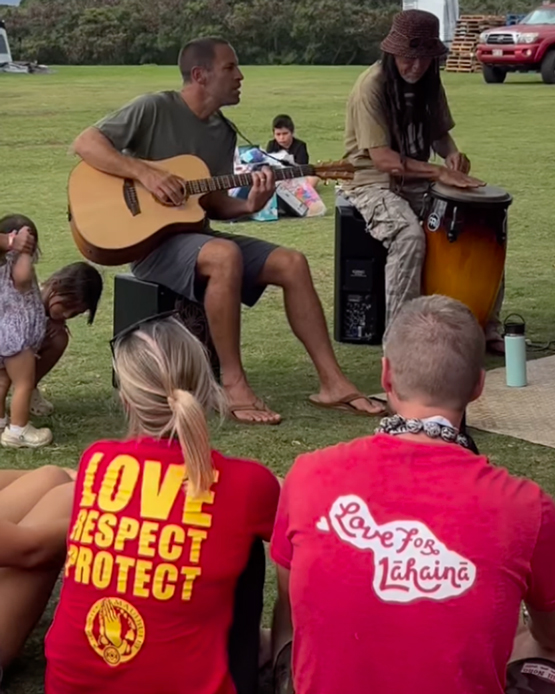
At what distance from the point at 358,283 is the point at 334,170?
95 cm

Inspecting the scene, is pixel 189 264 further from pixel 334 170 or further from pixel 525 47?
pixel 525 47

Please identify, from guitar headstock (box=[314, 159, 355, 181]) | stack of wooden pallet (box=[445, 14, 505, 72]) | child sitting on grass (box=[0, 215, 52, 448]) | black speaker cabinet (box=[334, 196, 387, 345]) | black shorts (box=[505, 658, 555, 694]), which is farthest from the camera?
stack of wooden pallet (box=[445, 14, 505, 72])

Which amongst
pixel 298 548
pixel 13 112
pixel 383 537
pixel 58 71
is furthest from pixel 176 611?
pixel 58 71

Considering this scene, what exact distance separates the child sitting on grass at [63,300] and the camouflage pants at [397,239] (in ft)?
5.25

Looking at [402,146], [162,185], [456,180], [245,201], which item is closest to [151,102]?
[162,185]

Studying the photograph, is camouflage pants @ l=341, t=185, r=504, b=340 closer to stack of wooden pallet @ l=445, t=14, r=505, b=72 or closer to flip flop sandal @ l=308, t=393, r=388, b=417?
flip flop sandal @ l=308, t=393, r=388, b=417

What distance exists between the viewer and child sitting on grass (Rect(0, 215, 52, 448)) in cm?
421

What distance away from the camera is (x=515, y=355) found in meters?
4.98

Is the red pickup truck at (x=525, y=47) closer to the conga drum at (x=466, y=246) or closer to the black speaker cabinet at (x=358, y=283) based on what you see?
the black speaker cabinet at (x=358, y=283)

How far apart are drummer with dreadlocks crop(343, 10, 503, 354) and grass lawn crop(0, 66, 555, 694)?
1.65 ft

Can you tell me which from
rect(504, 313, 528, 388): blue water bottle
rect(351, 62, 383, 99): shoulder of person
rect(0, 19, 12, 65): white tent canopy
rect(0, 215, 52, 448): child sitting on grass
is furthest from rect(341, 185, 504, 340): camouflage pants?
rect(0, 19, 12, 65): white tent canopy

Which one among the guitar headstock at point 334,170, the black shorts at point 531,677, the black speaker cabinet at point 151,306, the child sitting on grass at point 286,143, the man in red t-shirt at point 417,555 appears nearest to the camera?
the man in red t-shirt at point 417,555

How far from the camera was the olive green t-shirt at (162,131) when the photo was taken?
15.8 feet

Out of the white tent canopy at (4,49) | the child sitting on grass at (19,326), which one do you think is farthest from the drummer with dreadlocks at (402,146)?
the white tent canopy at (4,49)
